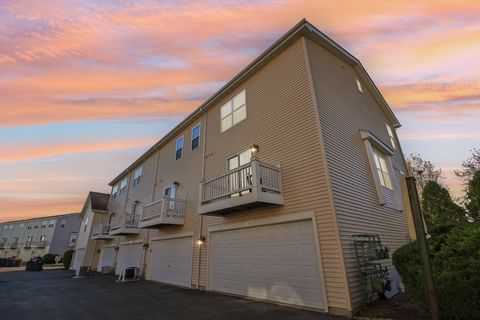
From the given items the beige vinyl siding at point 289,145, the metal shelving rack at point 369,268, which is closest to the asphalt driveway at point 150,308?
the metal shelving rack at point 369,268

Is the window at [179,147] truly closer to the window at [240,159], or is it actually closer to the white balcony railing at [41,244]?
the window at [240,159]

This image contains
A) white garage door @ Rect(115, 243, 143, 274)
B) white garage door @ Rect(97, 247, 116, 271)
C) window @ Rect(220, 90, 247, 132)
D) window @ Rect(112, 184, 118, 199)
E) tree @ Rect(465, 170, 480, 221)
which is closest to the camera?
tree @ Rect(465, 170, 480, 221)

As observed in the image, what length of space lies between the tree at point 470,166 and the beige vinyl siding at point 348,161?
15.8 m

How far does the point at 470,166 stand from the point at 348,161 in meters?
20.6

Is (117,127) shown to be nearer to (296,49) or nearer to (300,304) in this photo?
(296,49)

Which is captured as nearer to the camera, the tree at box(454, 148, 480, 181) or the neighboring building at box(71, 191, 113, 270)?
the tree at box(454, 148, 480, 181)

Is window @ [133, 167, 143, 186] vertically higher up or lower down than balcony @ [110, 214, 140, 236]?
higher up

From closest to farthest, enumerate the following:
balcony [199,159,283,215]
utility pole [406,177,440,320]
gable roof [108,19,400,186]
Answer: utility pole [406,177,440,320]
balcony [199,159,283,215]
gable roof [108,19,400,186]

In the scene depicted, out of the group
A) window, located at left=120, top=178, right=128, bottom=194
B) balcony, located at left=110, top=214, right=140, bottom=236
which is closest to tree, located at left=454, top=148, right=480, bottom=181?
balcony, located at left=110, top=214, right=140, bottom=236

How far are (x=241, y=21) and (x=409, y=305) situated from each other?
1051 centimetres

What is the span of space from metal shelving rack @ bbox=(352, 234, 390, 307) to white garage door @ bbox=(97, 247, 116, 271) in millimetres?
21961

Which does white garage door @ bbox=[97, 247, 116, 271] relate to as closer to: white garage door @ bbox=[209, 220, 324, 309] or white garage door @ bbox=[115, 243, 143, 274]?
white garage door @ bbox=[115, 243, 143, 274]

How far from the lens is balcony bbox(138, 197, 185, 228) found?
13.2 meters

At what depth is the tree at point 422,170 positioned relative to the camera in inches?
974
